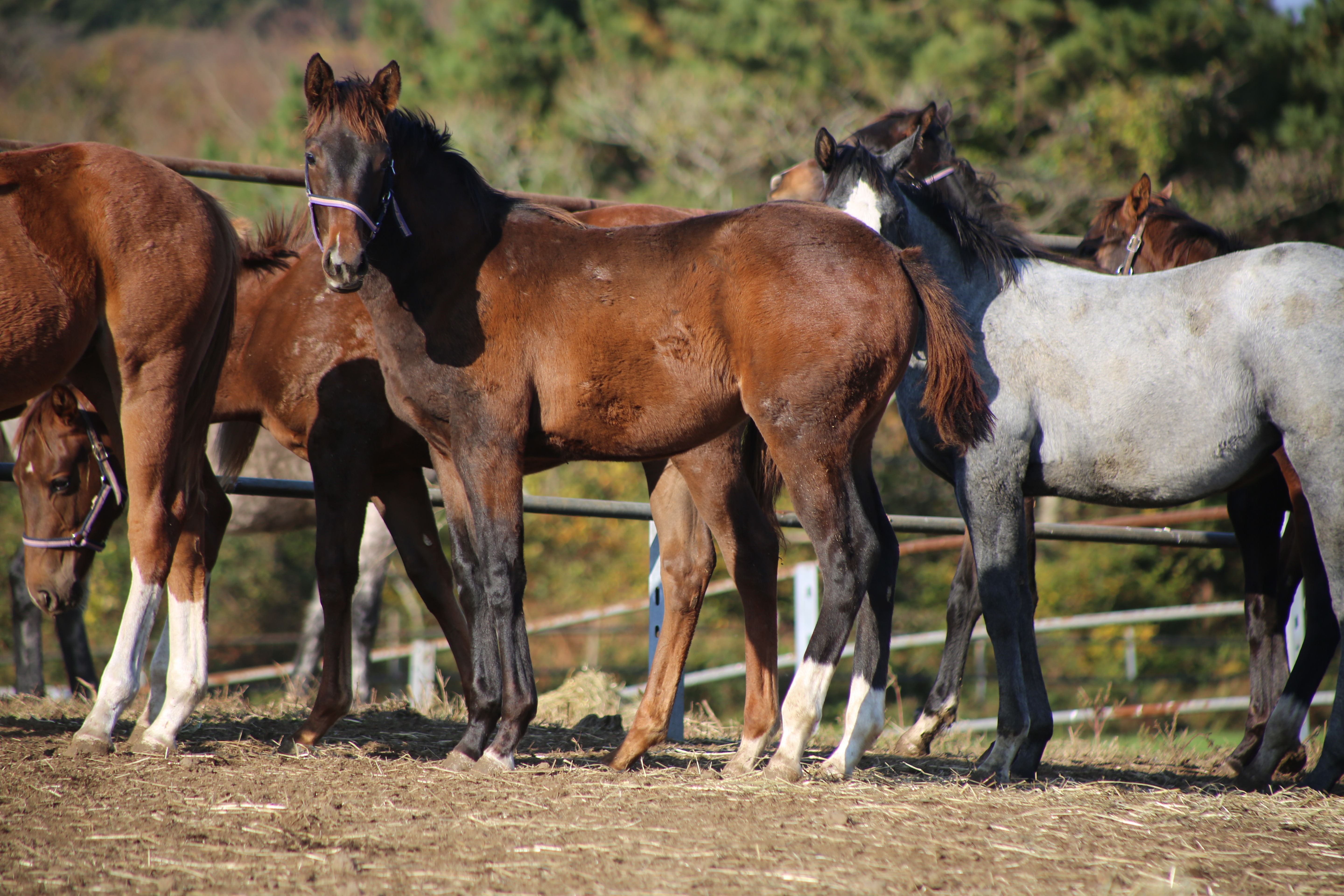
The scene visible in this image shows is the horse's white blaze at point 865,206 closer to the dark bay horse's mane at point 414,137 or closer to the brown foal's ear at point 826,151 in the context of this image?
the brown foal's ear at point 826,151

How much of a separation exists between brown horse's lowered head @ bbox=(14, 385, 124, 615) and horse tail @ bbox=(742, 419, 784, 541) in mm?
2453

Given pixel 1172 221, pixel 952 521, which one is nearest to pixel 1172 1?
pixel 1172 221

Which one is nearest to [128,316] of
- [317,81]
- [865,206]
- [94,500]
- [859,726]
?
[317,81]

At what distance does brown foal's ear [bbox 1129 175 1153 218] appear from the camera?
505 centimetres

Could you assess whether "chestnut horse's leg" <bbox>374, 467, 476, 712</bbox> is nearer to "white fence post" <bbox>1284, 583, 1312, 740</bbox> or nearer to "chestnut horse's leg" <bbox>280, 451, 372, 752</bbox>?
"chestnut horse's leg" <bbox>280, 451, 372, 752</bbox>

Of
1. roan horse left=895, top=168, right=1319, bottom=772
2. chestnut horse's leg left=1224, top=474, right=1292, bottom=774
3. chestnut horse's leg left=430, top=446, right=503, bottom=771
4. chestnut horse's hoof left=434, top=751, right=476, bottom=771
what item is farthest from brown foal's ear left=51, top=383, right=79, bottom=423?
chestnut horse's leg left=1224, top=474, right=1292, bottom=774

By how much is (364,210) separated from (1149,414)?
106 inches

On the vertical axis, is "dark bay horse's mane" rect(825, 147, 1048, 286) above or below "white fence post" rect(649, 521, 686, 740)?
above

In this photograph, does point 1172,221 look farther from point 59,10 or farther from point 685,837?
point 59,10

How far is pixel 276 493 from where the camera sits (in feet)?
15.1

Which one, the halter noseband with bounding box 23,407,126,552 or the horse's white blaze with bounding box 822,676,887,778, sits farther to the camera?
the halter noseband with bounding box 23,407,126,552

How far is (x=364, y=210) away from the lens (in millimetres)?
3295

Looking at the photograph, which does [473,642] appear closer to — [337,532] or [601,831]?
[337,532]

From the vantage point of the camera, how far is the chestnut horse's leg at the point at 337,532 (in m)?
4.00
